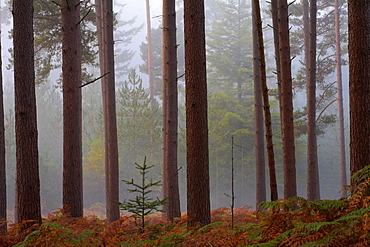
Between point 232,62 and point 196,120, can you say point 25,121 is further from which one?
point 232,62

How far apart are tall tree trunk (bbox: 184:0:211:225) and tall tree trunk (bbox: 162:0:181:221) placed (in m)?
3.92

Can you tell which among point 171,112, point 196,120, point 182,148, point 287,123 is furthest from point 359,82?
point 182,148

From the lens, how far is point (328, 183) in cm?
3200

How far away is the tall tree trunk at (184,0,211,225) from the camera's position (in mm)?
5469

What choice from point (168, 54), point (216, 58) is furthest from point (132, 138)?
point (168, 54)

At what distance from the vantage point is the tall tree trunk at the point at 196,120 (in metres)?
5.47

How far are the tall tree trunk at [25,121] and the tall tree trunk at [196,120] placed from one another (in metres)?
2.43

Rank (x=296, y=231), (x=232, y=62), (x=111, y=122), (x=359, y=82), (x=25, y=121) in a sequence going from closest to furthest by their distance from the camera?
(x=296, y=231), (x=359, y=82), (x=25, y=121), (x=111, y=122), (x=232, y=62)

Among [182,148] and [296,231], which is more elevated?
[296,231]

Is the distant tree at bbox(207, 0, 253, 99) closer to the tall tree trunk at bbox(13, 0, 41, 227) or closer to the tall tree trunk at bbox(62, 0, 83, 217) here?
the tall tree trunk at bbox(62, 0, 83, 217)

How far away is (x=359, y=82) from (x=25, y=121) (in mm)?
4936

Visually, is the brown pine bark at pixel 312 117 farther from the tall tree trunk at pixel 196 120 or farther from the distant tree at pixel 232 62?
the distant tree at pixel 232 62

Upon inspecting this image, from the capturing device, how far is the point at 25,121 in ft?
17.6

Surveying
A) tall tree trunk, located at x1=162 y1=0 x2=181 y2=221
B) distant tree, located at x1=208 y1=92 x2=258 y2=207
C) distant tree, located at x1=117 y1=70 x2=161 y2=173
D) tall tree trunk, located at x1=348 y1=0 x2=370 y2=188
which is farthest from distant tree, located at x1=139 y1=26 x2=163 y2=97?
tall tree trunk, located at x1=348 y1=0 x2=370 y2=188
